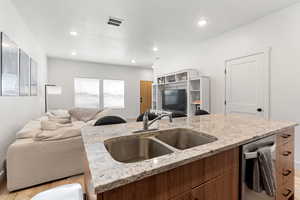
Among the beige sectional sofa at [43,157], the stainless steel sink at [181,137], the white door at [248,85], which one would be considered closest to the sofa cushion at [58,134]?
the beige sectional sofa at [43,157]

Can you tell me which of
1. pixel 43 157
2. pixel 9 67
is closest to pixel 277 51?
pixel 43 157

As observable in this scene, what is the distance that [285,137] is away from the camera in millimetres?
1420

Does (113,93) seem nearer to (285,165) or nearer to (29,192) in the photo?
(29,192)

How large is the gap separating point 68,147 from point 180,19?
10.1 ft

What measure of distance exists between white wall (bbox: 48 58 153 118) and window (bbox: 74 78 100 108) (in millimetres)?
190

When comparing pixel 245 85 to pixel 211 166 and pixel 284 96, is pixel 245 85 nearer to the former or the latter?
pixel 284 96

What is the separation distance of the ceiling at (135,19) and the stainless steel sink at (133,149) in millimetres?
2247

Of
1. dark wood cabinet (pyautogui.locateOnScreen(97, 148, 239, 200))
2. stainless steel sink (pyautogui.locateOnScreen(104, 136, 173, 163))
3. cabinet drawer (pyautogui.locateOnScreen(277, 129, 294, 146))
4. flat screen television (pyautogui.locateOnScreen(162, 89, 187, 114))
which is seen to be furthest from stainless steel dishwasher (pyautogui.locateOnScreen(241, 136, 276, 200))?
flat screen television (pyautogui.locateOnScreen(162, 89, 187, 114))

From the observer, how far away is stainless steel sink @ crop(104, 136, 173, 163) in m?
1.08

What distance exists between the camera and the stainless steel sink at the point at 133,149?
3.56 feet

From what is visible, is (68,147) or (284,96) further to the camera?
(284,96)

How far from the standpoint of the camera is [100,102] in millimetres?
6641

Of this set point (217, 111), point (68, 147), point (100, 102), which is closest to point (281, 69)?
point (217, 111)

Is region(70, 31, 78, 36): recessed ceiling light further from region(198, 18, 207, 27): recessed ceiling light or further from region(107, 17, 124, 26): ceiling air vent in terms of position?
region(198, 18, 207, 27): recessed ceiling light
